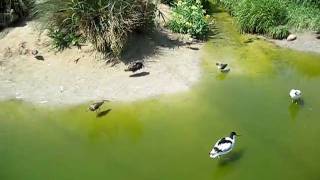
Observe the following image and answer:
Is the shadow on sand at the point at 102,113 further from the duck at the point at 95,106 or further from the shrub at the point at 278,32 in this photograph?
the shrub at the point at 278,32

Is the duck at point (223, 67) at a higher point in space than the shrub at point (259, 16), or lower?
lower

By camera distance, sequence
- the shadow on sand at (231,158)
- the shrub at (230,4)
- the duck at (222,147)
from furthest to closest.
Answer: the shrub at (230,4) → the shadow on sand at (231,158) → the duck at (222,147)

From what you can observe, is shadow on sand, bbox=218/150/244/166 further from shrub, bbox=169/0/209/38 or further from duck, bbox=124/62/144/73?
shrub, bbox=169/0/209/38

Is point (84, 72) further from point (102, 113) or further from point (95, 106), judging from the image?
point (102, 113)

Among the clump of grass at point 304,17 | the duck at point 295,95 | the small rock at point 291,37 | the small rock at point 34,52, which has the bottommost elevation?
the duck at point 295,95

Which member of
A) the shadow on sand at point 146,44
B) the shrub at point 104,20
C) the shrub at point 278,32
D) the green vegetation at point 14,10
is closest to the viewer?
the shrub at point 104,20

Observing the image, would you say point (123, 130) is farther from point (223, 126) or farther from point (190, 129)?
point (223, 126)

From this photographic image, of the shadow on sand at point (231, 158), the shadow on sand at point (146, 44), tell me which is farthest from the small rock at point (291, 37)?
the shadow on sand at point (231, 158)

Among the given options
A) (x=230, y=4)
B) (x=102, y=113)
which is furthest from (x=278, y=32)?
(x=102, y=113)
